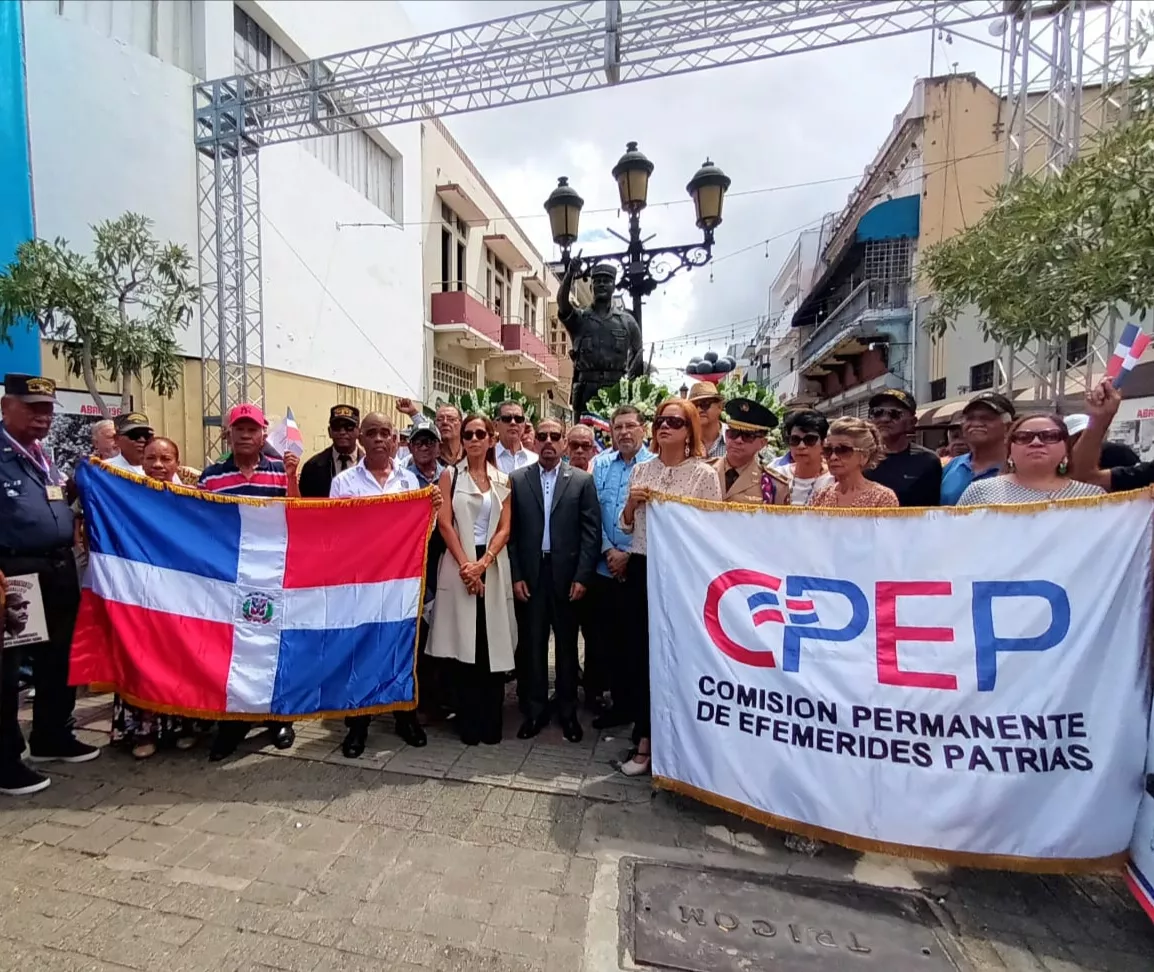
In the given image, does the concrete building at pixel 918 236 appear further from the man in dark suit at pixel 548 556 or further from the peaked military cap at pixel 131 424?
the peaked military cap at pixel 131 424

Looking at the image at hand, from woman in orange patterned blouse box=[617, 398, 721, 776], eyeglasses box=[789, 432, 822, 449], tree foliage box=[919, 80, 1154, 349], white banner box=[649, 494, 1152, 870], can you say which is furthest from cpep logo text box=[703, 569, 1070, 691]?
tree foliage box=[919, 80, 1154, 349]

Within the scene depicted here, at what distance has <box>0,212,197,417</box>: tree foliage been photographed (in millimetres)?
6559

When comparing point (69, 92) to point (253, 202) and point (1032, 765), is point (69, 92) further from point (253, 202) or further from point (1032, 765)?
point (1032, 765)

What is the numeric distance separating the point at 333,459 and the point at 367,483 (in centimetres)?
117

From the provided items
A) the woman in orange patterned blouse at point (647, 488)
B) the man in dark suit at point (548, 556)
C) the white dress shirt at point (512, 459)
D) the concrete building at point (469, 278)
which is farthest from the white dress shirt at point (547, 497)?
the concrete building at point (469, 278)

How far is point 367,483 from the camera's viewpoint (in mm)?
3639

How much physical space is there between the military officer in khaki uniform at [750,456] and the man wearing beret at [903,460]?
0.60 meters

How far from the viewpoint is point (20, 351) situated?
745cm

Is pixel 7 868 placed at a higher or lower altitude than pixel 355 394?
lower

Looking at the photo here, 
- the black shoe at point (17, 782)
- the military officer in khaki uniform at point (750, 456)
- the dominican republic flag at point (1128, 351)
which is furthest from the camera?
the military officer in khaki uniform at point (750, 456)

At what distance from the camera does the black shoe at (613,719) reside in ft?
12.6

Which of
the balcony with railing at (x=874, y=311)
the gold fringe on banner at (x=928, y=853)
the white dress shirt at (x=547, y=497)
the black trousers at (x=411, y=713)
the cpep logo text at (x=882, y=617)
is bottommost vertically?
the gold fringe on banner at (x=928, y=853)

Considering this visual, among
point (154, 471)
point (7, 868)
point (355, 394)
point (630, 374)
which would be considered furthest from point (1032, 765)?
point (355, 394)

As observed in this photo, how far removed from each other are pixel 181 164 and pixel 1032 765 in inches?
504
